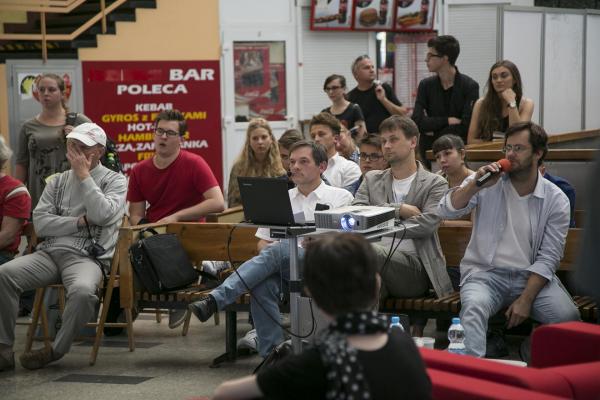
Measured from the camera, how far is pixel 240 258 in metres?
6.84

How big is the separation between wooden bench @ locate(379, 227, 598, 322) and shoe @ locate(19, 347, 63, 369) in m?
2.02

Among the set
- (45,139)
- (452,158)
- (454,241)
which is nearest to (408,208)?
(454,241)

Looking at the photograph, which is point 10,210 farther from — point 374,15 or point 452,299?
point 374,15

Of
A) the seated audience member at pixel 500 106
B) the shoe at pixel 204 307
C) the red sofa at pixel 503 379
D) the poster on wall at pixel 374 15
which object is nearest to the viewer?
the red sofa at pixel 503 379

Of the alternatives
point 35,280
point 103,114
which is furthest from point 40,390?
point 103,114

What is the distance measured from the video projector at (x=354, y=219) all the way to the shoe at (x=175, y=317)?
263 cm

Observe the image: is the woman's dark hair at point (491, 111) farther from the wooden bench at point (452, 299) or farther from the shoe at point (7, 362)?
the shoe at point (7, 362)

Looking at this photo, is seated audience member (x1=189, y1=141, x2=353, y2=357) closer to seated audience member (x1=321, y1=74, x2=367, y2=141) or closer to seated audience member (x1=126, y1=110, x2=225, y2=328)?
seated audience member (x1=126, y1=110, x2=225, y2=328)

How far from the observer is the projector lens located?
507cm

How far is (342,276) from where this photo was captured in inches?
120

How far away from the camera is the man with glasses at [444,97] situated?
9.12 metres

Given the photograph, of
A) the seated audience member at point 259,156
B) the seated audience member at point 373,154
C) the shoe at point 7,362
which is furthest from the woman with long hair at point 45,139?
the seated audience member at point 373,154

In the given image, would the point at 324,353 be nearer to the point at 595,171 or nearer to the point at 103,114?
the point at 595,171

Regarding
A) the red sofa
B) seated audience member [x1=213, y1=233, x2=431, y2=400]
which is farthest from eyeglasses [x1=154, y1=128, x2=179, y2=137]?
seated audience member [x1=213, y1=233, x2=431, y2=400]
